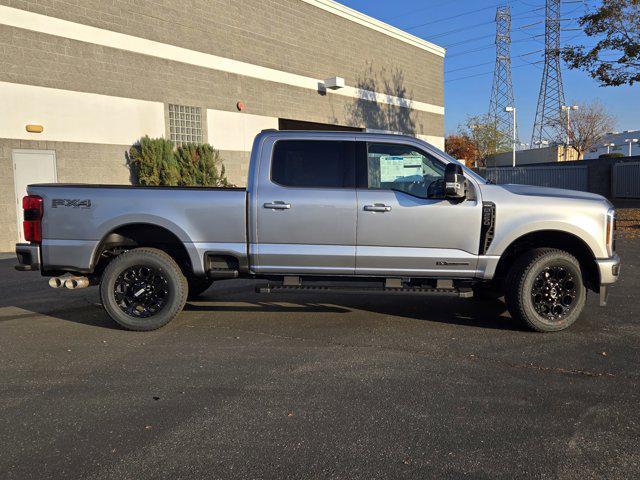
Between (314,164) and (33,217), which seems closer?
(33,217)

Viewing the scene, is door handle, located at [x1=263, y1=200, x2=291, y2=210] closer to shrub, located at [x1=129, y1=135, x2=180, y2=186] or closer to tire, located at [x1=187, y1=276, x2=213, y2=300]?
tire, located at [x1=187, y1=276, x2=213, y2=300]

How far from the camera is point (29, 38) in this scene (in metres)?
12.9

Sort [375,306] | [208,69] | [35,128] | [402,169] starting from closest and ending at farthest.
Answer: [402,169], [375,306], [35,128], [208,69]

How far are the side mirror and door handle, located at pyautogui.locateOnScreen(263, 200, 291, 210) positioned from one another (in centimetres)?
170

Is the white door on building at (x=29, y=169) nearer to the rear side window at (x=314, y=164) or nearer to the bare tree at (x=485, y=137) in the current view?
the rear side window at (x=314, y=164)

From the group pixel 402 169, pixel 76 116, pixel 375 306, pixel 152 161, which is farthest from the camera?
pixel 152 161

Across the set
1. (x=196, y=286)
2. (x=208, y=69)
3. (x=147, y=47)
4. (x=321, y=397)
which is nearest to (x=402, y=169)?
(x=321, y=397)

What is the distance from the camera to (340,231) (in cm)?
577

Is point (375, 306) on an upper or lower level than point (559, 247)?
lower

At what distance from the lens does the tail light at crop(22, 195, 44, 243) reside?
576 centimetres

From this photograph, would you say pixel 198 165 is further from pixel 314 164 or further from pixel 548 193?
pixel 548 193

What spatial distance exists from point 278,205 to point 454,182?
6.17 feet

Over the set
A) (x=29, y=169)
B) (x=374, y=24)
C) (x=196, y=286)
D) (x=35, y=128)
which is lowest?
(x=196, y=286)

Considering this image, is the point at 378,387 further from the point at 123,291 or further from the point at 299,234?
the point at 123,291
